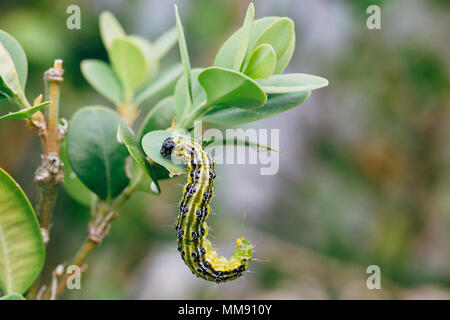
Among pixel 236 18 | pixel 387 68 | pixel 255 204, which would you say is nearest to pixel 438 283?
pixel 387 68

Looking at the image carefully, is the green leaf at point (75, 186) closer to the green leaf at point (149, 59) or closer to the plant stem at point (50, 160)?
the plant stem at point (50, 160)

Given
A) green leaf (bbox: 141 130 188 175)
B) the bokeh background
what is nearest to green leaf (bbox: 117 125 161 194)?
green leaf (bbox: 141 130 188 175)

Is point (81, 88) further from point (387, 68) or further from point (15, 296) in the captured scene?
point (387, 68)

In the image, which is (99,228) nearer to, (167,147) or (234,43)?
(167,147)

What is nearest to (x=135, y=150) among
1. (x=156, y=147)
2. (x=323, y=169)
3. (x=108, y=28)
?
(x=156, y=147)

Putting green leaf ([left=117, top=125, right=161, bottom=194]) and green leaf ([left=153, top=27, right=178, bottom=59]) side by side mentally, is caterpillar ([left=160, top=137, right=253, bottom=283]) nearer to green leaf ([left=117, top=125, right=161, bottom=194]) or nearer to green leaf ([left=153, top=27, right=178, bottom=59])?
green leaf ([left=117, top=125, right=161, bottom=194])

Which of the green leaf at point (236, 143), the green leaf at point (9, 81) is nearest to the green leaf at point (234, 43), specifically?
the green leaf at point (236, 143)
